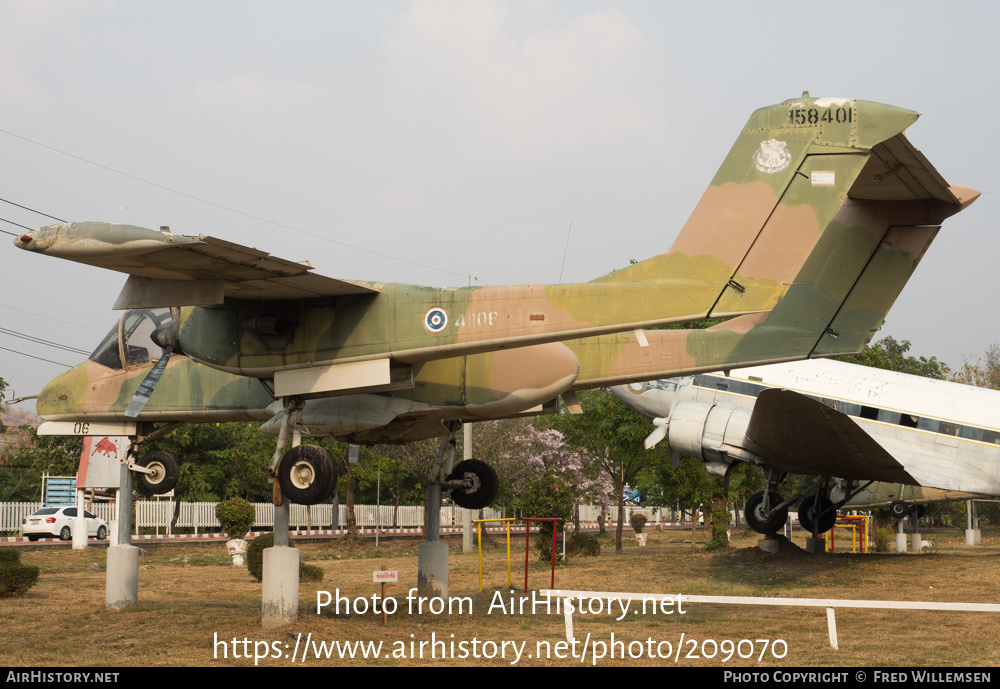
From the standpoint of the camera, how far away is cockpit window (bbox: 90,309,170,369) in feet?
55.0

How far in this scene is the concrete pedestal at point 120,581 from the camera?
16406 millimetres

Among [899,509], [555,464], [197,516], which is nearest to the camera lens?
[899,509]

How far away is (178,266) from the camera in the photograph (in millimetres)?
11594

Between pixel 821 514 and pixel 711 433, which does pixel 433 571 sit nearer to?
pixel 711 433

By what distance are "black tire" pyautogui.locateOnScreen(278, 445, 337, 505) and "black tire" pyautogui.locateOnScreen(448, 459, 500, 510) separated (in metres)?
4.49

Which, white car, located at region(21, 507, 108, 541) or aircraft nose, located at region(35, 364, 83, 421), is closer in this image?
aircraft nose, located at region(35, 364, 83, 421)

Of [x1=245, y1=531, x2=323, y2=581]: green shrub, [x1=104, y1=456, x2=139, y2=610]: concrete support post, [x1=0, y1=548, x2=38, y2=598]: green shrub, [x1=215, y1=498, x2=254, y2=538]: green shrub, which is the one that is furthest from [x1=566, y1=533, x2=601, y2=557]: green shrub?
[x1=0, y1=548, x2=38, y2=598]: green shrub

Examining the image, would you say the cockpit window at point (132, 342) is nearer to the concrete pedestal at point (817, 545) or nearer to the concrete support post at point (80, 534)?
the concrete pedestal at point (817, 545)

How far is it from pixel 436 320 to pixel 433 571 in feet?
20.9

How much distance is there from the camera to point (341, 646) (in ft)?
40.4

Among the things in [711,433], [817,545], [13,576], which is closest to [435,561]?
[13,576]

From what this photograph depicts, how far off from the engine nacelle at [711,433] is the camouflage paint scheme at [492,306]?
8201 mm

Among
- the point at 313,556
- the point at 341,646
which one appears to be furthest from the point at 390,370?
the point at 313,556

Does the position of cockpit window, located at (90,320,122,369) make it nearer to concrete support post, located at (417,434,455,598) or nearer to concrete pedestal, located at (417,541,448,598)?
concrete support post, located at (417,434,455,598)
